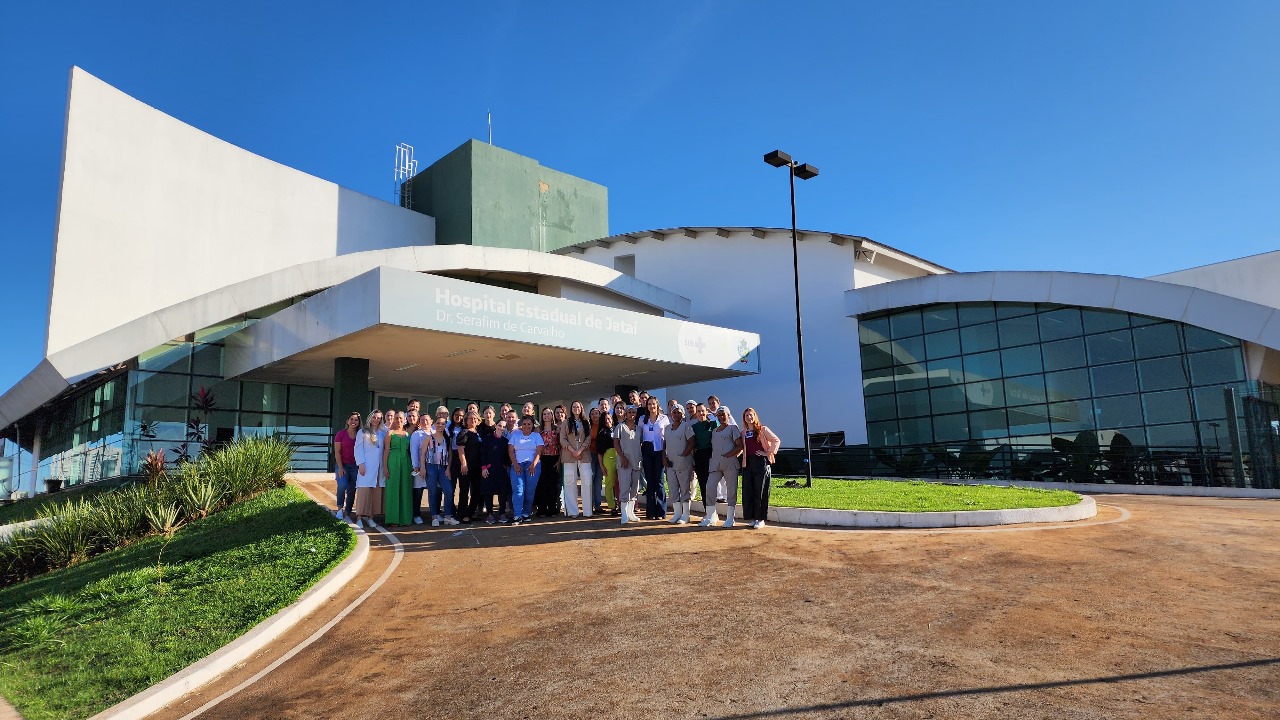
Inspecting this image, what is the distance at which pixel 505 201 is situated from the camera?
43.0 meters

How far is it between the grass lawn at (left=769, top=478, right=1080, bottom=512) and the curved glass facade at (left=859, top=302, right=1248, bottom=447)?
984 cm

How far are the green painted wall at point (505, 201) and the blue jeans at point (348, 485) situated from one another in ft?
96.1

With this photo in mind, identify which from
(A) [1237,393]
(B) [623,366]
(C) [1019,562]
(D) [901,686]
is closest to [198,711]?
(D) [901,686]

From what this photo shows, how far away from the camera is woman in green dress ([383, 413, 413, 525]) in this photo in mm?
11570

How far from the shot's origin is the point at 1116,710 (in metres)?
3.91

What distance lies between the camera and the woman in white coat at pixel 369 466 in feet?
37.2

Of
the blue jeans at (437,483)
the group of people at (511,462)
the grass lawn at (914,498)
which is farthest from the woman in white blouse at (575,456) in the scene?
the grass lawn at (914,498)

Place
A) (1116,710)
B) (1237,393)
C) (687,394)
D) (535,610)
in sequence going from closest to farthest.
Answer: (1116,710), (535,610), (1237,393), (687,394)

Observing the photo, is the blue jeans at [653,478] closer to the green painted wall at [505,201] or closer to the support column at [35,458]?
the support column at [35,458]

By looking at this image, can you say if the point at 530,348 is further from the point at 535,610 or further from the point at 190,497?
the point at 535,610

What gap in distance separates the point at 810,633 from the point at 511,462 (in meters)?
6.80

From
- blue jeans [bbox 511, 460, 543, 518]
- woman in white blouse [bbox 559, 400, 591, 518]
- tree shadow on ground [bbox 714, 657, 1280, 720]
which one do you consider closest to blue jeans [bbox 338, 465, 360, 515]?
blue jeans [bbox 511, 460, 543, 518]

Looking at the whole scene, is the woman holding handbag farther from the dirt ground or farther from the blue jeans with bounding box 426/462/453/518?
the blue jeans with bounding box 426/462/453/518

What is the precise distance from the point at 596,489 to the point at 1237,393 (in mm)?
16995
